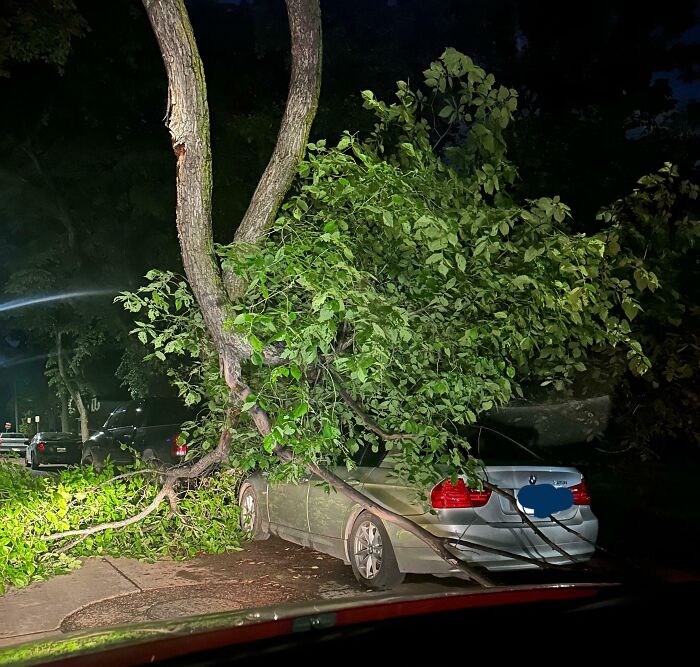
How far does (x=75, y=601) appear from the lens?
22.5 ft

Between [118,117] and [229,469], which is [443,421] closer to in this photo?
[229,469]

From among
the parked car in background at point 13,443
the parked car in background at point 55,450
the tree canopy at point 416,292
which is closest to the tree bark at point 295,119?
the tree canopy at point 416,292

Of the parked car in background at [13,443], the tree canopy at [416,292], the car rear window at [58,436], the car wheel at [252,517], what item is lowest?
the parked car in background at [13,443]

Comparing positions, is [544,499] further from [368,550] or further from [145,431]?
[145,431]

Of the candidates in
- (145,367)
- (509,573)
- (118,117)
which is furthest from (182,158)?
(145,367)

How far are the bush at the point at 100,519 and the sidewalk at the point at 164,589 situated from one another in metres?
0.16

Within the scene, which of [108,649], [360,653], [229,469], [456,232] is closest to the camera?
[360,653]

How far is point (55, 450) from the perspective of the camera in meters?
23.8

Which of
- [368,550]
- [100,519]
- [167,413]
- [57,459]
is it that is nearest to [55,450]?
[57,459]

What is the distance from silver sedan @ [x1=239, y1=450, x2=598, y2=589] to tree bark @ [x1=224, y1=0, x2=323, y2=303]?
2216 mm

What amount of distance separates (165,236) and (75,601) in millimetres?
13732

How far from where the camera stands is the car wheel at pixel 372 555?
691 cm

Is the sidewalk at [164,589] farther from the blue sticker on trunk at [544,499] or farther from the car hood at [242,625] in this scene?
the car hood at [242,625]

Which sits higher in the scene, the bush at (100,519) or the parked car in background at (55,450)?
the bush at (100,519)
